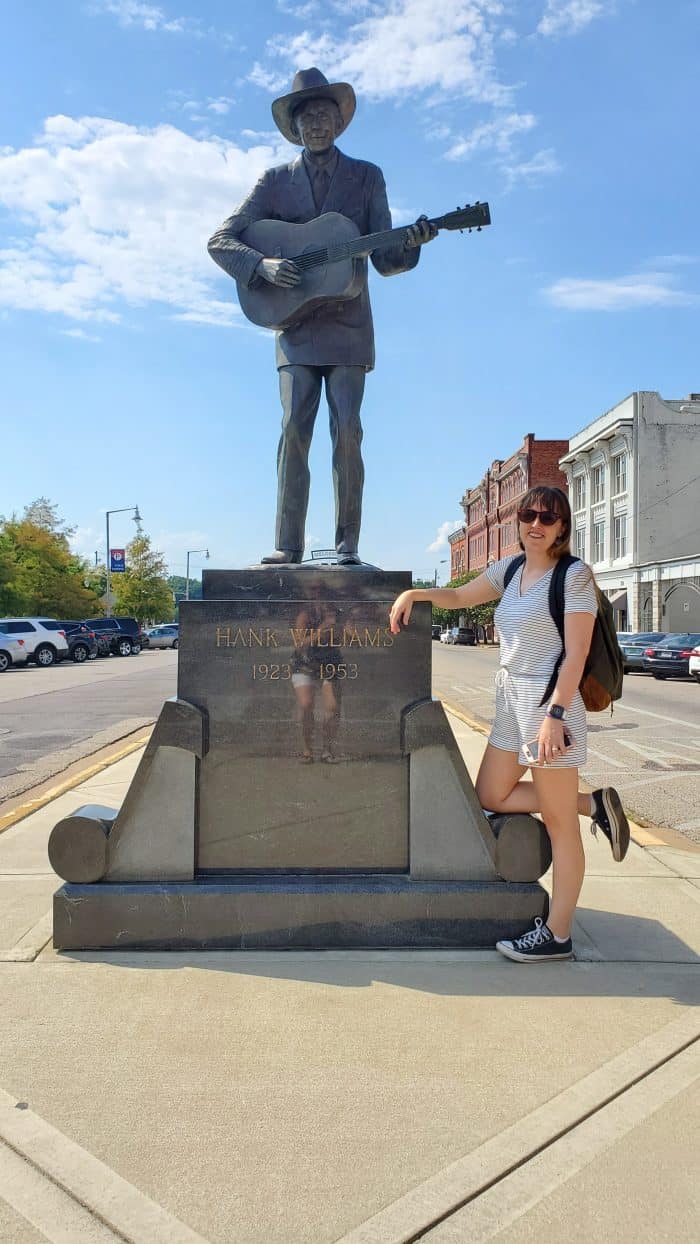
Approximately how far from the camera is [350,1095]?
8.60 feet

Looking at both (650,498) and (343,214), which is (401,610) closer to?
(343,214)

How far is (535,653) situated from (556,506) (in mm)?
578

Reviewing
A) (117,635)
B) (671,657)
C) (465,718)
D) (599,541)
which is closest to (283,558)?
(465,718)

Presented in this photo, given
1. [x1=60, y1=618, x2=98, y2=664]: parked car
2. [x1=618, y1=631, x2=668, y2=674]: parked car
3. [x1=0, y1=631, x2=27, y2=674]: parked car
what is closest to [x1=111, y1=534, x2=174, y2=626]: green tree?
[x1=60, y1=618, x2=98, y2=664]: parked car

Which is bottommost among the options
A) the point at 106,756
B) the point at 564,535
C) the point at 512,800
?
the point at 106,756

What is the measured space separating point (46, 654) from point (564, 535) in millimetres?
30400

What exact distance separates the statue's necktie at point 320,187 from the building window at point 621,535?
4632 cm

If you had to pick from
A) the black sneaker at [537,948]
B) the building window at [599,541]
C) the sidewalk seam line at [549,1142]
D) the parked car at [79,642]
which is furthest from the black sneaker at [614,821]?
the building window at [599,541]

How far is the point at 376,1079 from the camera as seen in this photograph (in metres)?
2.72

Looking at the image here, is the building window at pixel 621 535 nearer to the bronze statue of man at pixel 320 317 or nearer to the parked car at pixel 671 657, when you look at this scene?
the parked car at pixel 671 657

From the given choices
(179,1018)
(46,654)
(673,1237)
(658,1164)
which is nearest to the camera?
(673,1237)

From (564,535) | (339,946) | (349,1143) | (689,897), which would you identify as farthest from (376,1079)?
(689,897)

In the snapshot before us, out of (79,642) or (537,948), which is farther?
(79,642)

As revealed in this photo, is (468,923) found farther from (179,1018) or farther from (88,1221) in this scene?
(88,1221)
